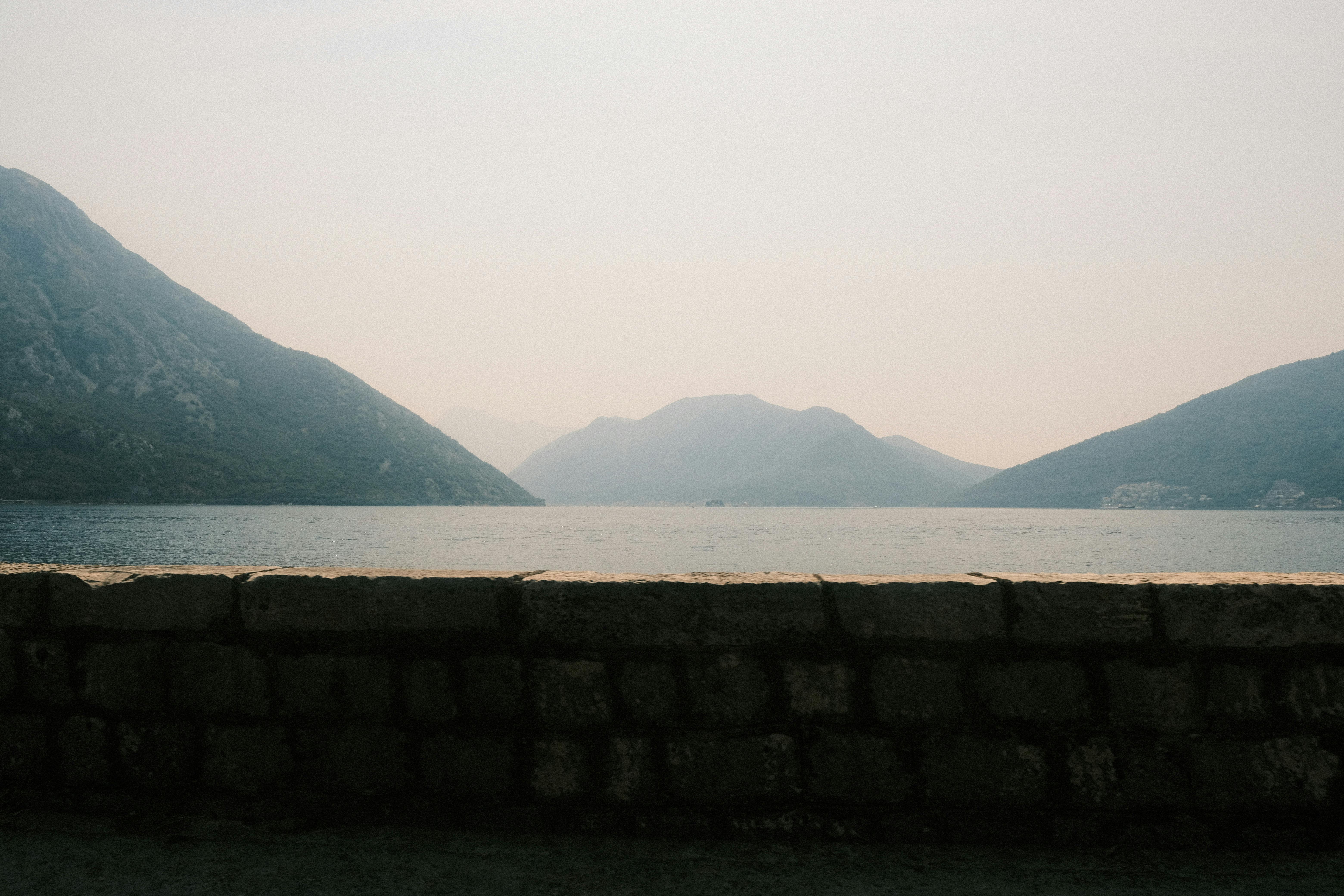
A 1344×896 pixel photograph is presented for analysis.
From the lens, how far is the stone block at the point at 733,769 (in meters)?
2.64

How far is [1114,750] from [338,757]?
8.92 ft

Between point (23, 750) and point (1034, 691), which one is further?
point (23, 750)

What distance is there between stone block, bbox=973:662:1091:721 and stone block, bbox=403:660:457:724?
185 centimetres

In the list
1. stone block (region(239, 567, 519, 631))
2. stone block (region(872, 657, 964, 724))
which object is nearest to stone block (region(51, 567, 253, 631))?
stone block (region(239, 567, 519, 631))

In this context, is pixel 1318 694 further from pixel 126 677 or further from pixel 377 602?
pixel 126 677

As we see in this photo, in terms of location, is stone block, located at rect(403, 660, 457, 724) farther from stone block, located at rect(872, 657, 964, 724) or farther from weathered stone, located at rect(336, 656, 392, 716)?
stone block, located at rect(872, 657, 964, 724)

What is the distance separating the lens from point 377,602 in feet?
9.31

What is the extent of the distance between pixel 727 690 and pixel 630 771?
0.44 meters

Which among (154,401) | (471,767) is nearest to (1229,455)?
(471,767)

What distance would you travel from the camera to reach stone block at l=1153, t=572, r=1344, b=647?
8.58ft

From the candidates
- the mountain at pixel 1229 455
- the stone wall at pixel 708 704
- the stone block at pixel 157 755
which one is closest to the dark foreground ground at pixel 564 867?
the stone wall at pixel 708 704

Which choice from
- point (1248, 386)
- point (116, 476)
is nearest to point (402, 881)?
point (116, 476)

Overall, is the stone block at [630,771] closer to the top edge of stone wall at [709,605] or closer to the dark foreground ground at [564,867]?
the dark foreground ground at [564,867]

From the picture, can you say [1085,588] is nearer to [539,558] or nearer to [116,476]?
[539,558]
